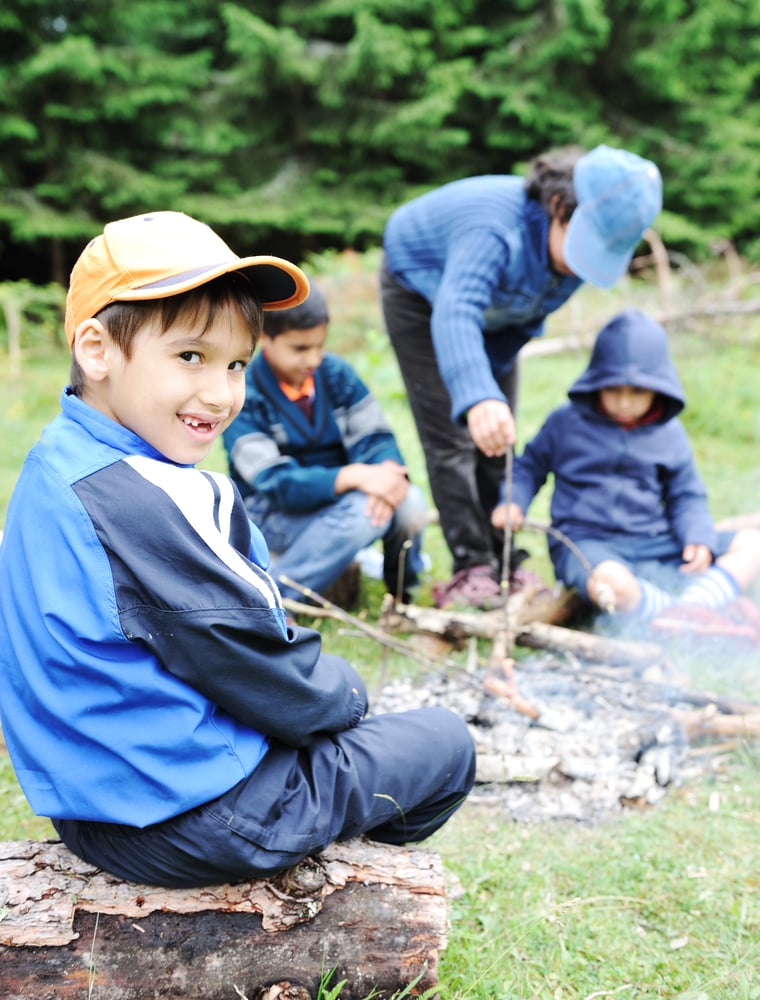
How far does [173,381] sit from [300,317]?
5.44 feet

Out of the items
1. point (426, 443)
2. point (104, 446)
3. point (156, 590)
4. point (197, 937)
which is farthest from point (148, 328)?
point (426, 443)

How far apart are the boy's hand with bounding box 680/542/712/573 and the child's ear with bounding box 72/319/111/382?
2.67 m

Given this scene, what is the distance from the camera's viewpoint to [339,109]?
13.1 metres

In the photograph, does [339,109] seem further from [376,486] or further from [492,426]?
[492,426]

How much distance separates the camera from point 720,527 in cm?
379

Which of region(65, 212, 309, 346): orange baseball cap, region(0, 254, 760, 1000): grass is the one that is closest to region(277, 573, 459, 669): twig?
region(0, 254, 760, 1000): grass

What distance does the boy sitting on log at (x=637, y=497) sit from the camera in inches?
133

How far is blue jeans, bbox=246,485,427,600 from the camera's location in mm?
3359

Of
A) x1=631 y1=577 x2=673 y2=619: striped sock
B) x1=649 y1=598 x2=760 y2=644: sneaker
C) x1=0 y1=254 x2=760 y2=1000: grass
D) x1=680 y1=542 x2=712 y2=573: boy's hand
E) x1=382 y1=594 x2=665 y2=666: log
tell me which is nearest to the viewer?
x1=0 y1=254 x2=760 y2=1000: grass

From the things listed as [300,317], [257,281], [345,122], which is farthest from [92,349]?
[345,122]

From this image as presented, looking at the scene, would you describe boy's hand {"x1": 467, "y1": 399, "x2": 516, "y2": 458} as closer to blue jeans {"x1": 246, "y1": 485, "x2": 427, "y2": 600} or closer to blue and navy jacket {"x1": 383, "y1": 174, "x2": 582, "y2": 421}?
blue and navy jacket {"x1": 383, "y1": 174, "x2": 582, "y2": 421}

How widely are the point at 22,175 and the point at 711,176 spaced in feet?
35.2

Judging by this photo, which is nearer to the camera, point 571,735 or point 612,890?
point 612,890

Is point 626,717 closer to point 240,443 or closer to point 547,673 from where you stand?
point 547,673
